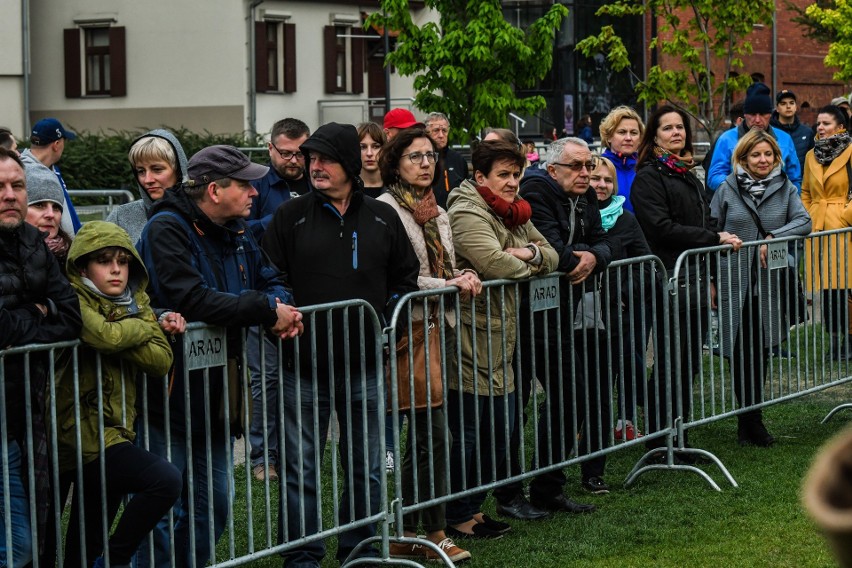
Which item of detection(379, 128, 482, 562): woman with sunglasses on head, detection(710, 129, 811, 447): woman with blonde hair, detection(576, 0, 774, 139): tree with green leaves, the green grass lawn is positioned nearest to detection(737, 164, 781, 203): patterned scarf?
detection(710, 129, 811, 447): woman with blonde hair

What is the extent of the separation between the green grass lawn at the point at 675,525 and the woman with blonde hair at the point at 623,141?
1877 mm

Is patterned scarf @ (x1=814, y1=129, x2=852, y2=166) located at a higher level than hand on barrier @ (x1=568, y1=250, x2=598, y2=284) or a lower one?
higher

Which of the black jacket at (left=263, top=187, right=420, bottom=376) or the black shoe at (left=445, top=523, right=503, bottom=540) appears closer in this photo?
the black jacket at (left=263, top=187, right=420, bottom=376)

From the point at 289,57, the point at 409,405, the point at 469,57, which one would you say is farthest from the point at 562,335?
the point at 289,57

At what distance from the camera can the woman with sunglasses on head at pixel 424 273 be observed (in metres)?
6.40

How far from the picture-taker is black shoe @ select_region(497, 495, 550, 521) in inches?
279

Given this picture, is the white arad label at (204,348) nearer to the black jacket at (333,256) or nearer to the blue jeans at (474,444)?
the black jacket at (333,256)

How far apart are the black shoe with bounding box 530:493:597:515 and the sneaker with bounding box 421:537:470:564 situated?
104cm

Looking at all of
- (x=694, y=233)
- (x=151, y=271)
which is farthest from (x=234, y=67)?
(x=151, y=271)

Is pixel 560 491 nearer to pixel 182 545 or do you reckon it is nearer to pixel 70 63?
pixel 182 545

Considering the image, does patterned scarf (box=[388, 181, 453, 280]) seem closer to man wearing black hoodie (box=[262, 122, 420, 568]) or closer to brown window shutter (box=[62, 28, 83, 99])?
man wearing black hoodie (box=[262, 122, 420, 568])

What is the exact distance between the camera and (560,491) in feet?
23.9

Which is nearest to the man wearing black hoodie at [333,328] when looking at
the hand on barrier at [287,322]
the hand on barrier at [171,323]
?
the hand on barrier at [287,322]

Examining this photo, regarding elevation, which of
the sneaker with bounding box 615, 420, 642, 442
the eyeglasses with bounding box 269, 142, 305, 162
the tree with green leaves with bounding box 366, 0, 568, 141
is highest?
the tree with green leaves with bounding box 366, 0, 568, 141
